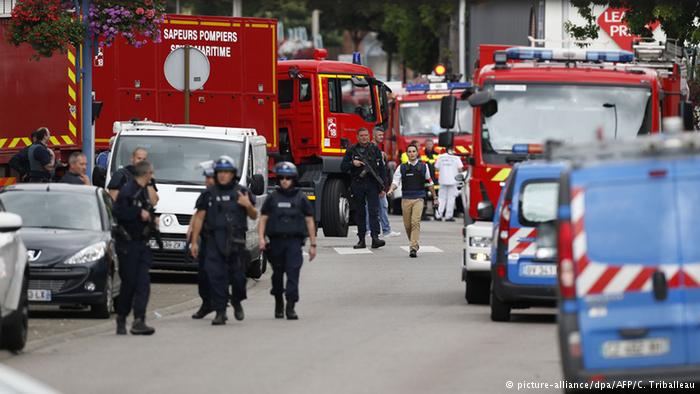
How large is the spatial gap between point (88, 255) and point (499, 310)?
4298 mm

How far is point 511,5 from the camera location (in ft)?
222

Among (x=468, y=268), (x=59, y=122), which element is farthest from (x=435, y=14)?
(x=468, y=268)

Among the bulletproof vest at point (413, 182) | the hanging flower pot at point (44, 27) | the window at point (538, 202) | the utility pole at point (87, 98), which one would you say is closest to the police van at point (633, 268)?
the window at point (538, 202)

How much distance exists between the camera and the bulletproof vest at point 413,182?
28.3 metres

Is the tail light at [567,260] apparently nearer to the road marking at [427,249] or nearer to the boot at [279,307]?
the boot at [279,307]

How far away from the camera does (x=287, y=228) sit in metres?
18.7

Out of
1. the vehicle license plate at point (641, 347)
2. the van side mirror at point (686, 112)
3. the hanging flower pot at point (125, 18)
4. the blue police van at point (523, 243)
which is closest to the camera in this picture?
the vehicle license plate at point (641, 347)

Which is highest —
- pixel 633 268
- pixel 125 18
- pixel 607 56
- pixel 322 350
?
pixel 125 18

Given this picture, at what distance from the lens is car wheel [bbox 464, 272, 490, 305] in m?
20.9

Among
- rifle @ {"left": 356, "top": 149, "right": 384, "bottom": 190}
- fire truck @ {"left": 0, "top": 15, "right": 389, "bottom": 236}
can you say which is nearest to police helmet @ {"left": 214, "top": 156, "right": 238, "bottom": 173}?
fire truck @ {"left": 0, "top": 15, "right": 389, "bottom": 236}

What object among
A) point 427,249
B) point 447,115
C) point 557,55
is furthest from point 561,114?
point 427,249

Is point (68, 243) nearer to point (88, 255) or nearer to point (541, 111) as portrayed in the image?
point (88, 255)

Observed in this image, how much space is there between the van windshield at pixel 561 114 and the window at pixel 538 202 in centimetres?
364

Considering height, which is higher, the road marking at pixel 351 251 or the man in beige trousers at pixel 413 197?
the man in beige trousers at pixel 413 197
